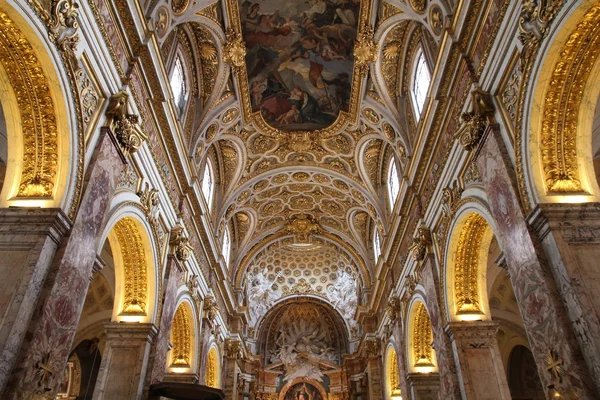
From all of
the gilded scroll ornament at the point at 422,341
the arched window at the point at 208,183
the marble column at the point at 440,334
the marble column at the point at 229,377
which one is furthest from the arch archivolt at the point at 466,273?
the marble column at the point at 229,377

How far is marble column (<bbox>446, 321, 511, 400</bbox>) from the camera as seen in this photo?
975 cm

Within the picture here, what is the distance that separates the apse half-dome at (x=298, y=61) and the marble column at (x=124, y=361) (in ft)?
28.3

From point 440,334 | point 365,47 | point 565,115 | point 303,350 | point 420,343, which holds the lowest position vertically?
point 440,334

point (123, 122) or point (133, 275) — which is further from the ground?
point (123, 122)

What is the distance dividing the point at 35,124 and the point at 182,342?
30.7 feet

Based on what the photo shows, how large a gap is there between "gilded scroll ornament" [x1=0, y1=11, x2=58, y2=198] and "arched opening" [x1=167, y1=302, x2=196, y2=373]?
26.0ft

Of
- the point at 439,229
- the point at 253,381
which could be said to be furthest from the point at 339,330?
the point at 439,229

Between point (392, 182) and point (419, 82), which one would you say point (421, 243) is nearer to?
point (419, 82)

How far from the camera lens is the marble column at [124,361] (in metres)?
9.69

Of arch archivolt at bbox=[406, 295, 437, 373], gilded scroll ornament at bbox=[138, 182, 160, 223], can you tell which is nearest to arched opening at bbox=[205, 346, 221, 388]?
arch archivolt at bbox=[406, 295, 437, 373]

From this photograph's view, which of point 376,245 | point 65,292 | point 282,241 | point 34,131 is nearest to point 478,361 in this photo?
point 65,292

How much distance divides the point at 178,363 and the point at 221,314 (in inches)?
228

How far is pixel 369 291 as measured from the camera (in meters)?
23.7

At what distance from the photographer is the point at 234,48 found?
14.2m
